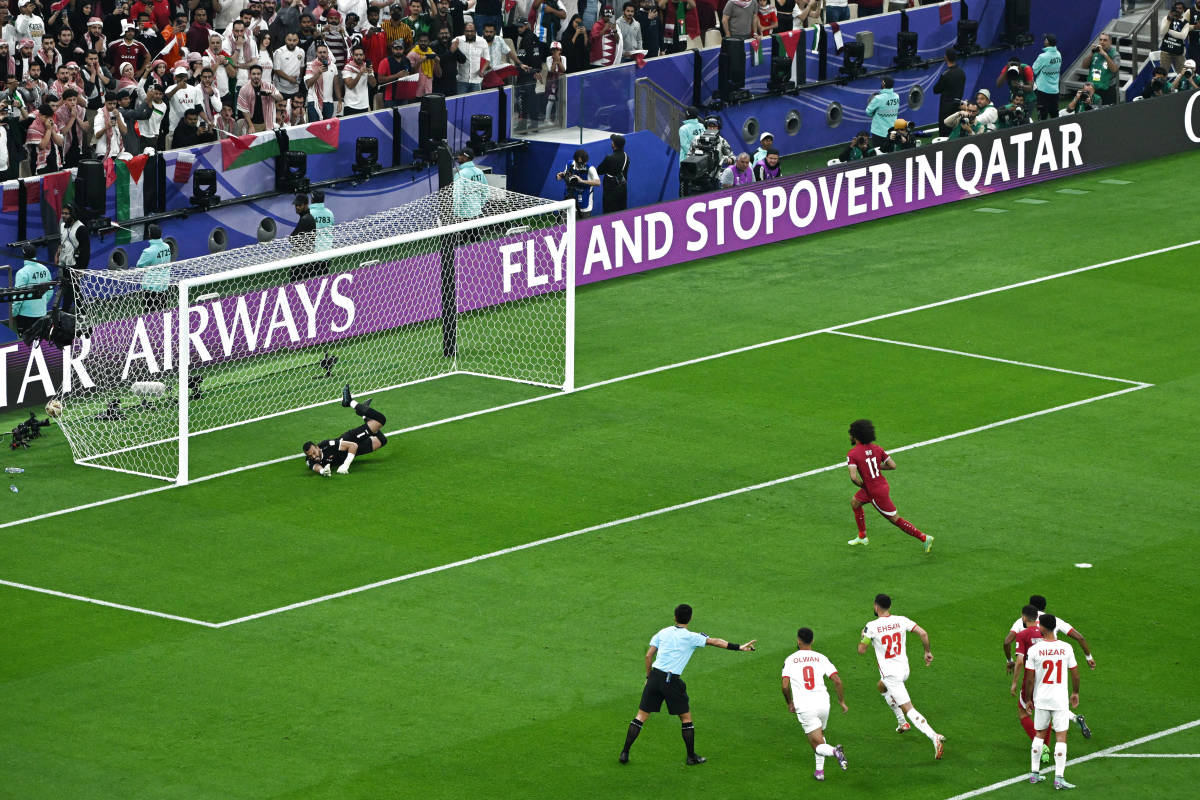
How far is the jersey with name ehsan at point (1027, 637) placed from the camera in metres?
21.7

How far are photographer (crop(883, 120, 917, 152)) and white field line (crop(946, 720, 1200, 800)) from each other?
79.8 ft

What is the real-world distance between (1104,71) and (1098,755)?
1221 inches

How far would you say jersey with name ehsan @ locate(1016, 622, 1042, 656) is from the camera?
21734mm

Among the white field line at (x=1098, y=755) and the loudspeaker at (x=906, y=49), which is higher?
the loudspeaker at (x=906, y=49)

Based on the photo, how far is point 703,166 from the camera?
4372 cm

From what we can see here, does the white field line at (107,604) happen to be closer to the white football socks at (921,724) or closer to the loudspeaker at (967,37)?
the white football socks at (921,724)

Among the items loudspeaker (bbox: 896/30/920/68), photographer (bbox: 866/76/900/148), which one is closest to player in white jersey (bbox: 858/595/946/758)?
photographer (bbox: 866/76/900/148)

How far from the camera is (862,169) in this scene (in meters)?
44.1

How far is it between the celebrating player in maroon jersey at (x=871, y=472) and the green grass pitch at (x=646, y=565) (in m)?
0.52

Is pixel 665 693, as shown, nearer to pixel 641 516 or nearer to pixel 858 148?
pixel 641 516

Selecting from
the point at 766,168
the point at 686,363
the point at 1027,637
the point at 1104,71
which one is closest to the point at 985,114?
the point at 1104,71

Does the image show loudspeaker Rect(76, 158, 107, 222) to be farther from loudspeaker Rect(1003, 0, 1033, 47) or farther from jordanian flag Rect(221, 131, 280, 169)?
loudspeaker Rect(1003, 0, 1033, 47)

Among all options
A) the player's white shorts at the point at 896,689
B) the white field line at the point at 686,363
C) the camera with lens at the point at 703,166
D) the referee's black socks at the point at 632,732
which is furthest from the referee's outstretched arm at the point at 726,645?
the camera with lens at the point at 703,166

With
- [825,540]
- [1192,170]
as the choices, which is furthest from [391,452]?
[1192,170]
